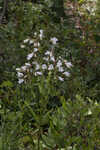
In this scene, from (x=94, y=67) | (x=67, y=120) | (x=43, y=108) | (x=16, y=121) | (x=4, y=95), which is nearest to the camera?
(x=67, y=120)

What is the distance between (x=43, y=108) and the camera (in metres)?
2.60

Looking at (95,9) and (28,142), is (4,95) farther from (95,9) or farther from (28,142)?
(95,9)

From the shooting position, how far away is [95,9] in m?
4.86

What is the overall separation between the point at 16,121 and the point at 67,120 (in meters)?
0.42

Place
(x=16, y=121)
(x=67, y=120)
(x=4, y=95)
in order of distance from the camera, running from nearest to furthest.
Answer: (x=67, y=120), (x=16, y=121), (x=4, y=95)

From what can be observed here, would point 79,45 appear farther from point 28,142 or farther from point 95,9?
point 28,142

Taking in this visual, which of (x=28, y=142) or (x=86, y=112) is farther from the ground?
(x=86, y=112)

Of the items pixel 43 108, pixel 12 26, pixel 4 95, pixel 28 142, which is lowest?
pixel 28 142

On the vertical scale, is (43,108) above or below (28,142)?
above

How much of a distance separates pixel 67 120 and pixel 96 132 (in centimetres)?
55

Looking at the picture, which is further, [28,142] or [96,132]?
[28,142]


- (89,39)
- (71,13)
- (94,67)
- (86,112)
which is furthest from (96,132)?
(71,13)

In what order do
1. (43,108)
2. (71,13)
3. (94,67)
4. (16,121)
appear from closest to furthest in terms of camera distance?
1. (16,121)
2. (43,108)
3. (94,67)
4. (71,13)

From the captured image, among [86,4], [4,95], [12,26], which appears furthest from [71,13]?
[4,95]
